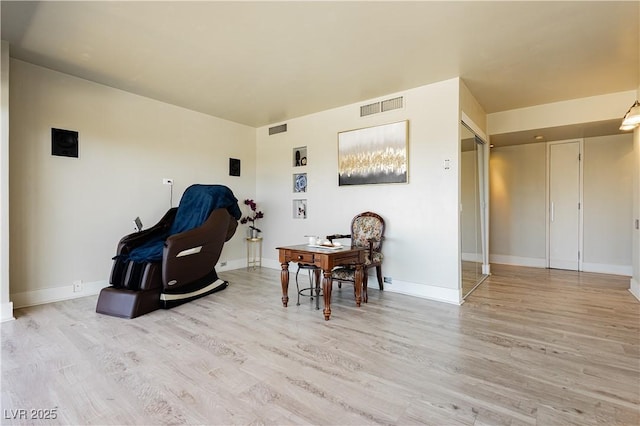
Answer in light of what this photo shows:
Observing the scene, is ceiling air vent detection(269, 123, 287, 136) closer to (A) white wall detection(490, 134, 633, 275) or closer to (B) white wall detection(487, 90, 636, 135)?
(B) white wall detection(487, 90, 636, 135)

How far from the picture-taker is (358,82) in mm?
3791

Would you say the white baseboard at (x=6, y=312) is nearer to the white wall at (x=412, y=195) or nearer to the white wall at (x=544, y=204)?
the white wall at (x=412, y=195)

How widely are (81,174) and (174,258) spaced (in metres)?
1.75

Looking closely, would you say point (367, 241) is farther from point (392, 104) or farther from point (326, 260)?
point (392, 104)

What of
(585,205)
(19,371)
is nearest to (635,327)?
(585,205)

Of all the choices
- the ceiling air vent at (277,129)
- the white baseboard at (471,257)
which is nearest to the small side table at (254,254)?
the ceiling air vent at (277,129)

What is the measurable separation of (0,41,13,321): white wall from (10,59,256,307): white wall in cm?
37

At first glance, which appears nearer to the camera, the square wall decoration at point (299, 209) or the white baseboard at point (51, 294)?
the white baseboard at point (51, 294)

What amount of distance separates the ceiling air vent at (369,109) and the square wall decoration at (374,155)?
0.24 metres

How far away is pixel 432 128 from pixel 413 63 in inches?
34.6

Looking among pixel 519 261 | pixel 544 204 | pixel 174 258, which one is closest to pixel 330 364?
pixel 174 258

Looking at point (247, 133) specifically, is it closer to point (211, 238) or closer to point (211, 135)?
point (211, 135)

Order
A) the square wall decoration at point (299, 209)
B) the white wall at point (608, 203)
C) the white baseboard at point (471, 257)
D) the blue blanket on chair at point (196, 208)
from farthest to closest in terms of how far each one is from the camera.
→ the square wall decoration at point (299, 209), the white wall at point (608, 203), the white baseboard at point (471, 257), the blue blanket on chair at point (196, 208)

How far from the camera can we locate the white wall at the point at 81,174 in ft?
10.9
